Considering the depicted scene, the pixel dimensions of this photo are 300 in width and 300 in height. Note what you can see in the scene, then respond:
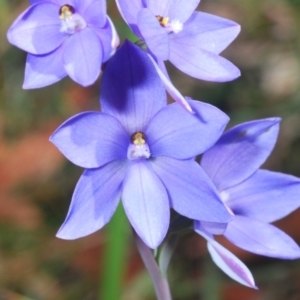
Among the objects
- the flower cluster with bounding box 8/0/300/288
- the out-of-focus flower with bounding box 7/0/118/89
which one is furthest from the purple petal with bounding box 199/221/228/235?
the out-of-focus flower with bounding box 7/0/118/89

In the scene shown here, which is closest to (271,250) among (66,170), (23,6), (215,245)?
(215,245)

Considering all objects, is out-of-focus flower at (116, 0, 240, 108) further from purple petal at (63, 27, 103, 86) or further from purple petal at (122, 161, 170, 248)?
purple petal at (122, 161, 170, 248)

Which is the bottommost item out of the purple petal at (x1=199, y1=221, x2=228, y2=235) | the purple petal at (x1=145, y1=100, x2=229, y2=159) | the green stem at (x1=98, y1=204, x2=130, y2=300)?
the green stem at (x1=98, y1=204, x2=130, y2=300)

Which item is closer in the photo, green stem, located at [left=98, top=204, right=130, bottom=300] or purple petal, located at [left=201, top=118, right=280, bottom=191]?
purple petal, located at [left=201, top=118, right=280, bottom=191]

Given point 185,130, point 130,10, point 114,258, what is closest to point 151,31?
point 130,10

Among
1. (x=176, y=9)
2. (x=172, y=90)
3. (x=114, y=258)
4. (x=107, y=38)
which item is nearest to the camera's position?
(x=172, y=90)

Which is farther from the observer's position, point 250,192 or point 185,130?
point 250,192

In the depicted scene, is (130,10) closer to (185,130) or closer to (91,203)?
(185,130)
